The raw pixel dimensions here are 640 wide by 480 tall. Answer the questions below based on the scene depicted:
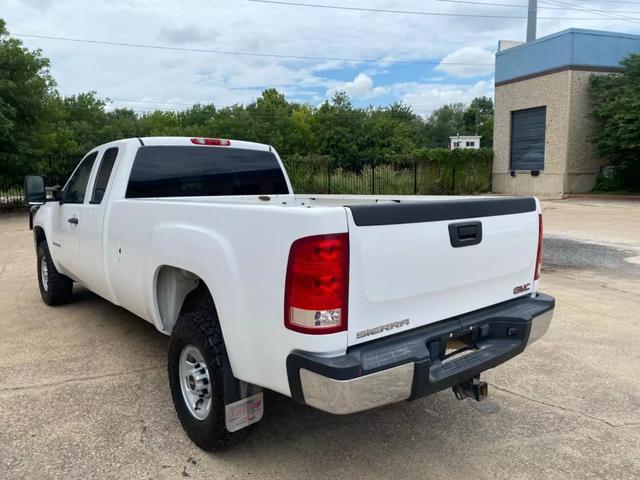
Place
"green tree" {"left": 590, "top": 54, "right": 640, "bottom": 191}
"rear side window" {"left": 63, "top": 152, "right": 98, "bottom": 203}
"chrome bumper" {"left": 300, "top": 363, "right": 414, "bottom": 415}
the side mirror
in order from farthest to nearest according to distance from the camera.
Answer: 1. "green tree" {"left": 590, "top": 54, "right": 640, "bottom": 191}
2. the side mirror
3. "rear side window" {"left": 63, "top": 152, "right": 98, "bottom": 203}
4. "chrome bumper" {"left": 300, "top": 363, "right": 414, "bottom": 415}

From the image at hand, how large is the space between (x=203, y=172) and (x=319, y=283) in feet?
9.29

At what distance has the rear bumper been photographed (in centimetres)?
240

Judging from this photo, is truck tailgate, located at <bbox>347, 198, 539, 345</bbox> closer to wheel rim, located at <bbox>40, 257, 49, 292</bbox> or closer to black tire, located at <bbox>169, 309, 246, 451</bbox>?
black tire, located at <bbox>169, 309, 246, 451</bbox>

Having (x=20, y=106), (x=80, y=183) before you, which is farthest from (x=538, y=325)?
(x=20, y=106)

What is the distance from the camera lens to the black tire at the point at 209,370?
2922mm

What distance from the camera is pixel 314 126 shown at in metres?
47.5

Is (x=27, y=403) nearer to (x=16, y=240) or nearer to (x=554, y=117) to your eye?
(x=16, y=240)

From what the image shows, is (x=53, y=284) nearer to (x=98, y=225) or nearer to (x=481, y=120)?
(x=98, y=225)

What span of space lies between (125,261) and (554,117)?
24747 millimetres

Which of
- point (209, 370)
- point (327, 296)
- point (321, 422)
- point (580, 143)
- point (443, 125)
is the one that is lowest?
point (321, 422)

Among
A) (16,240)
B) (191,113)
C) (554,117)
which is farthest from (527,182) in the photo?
(191,113)

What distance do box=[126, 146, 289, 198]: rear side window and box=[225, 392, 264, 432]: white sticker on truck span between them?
223 centimetres

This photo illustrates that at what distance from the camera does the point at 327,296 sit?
242cm

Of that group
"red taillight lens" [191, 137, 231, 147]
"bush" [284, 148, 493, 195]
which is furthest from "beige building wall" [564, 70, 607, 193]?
"red taillight lens" [191, 137, 231, 147]
